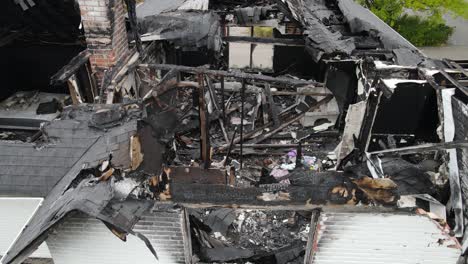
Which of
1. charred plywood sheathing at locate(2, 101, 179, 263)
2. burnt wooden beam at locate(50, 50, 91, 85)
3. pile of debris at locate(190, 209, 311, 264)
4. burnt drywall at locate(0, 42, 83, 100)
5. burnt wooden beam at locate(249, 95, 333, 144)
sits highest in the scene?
burnt wooden beam at locate(50, 50, 91, 85)

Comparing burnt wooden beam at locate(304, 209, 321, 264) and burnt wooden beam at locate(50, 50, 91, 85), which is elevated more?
burnt wooden beam at locate(50, 50, 91, 85)

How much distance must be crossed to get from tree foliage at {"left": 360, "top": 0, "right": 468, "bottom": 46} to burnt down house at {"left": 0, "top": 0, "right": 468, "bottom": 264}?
544 cm

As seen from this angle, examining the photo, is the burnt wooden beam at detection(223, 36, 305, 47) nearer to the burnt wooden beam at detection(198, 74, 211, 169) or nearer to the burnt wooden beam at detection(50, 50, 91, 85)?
the burnt wooden beam at detection(50, 50, 91, 85)

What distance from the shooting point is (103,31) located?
6.23 meters

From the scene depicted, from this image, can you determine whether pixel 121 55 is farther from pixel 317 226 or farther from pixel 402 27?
pixel 402 27

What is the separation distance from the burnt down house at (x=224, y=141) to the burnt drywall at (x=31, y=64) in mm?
37

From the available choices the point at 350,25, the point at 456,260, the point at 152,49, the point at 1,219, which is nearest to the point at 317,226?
the point at 456,260

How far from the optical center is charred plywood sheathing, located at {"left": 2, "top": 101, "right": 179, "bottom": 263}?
3141mm

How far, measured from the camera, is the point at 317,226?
4.05 metres

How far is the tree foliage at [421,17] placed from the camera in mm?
14109

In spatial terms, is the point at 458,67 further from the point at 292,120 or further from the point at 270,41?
the point at 270,41

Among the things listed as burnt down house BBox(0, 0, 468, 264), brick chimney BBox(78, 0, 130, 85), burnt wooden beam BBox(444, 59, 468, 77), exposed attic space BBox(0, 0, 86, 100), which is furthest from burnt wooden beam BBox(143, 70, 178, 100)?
burnt wooden beam BBox(444, 59, 468, 77)

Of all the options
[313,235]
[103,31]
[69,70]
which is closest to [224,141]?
[103,31]

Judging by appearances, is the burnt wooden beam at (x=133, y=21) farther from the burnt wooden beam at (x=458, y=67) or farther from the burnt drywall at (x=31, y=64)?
the burnt wooden beam at (x=458, y=67)
